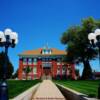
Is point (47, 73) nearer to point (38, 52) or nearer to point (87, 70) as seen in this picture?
point (38, 52)

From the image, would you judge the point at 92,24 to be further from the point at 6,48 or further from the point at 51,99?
the point at 6,48

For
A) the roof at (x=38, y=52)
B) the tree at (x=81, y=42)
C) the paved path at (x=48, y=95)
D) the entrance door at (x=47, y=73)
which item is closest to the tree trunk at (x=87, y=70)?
the tree at (x=81, y=42)

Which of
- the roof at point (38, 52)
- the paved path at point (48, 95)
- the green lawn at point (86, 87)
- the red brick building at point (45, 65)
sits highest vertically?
the roof at point (38, 52)

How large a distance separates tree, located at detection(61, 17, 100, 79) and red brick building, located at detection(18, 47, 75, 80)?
2460cm

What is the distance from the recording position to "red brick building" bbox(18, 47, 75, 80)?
313 feet

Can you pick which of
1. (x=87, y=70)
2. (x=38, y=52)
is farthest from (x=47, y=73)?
(x=87, y=70)

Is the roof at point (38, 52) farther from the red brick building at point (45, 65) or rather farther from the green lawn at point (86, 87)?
the green lawn at point (86, 87)

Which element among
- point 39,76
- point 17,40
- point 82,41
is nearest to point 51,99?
point 17,40

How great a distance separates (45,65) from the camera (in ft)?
321

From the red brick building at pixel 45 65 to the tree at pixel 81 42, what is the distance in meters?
24.6

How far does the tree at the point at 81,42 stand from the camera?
2611 inches

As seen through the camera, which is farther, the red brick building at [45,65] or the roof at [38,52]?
the roof at [38,52]

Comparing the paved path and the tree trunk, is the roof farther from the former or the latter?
the paved path

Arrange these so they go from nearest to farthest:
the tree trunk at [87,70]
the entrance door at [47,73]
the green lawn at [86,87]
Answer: the green lawn at [86,87] < the tree trunk at [87,70] < the entrance door at [47,73]
